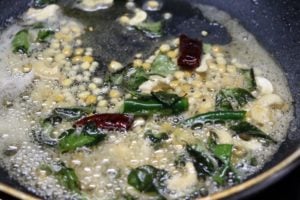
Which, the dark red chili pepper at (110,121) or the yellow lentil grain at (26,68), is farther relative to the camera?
the yellow lentil grain at (26,68)

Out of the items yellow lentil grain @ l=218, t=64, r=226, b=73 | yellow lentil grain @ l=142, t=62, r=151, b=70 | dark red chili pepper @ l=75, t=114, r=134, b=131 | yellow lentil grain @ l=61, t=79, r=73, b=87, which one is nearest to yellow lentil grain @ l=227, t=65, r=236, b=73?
yellow lentil grain @ l=218, t=64, r=226, b=73

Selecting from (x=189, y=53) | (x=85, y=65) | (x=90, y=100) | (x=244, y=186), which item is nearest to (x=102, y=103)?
(x=90, y=100)

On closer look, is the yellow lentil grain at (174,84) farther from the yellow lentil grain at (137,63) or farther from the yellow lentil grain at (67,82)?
the yellow lentil grain at (67,82)

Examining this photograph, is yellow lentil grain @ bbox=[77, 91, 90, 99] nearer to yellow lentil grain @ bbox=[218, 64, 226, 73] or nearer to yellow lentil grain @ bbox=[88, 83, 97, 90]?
yellow lentil grain @ bbox=[88, 83, 97, 90]

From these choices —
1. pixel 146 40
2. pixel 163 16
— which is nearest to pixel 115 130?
pixel 146 40

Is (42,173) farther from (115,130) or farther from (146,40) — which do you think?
(146,40)

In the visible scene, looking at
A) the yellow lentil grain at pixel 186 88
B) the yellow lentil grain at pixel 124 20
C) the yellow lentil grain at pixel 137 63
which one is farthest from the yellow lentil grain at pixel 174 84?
the yellow lentil grain at pixel 124 20
